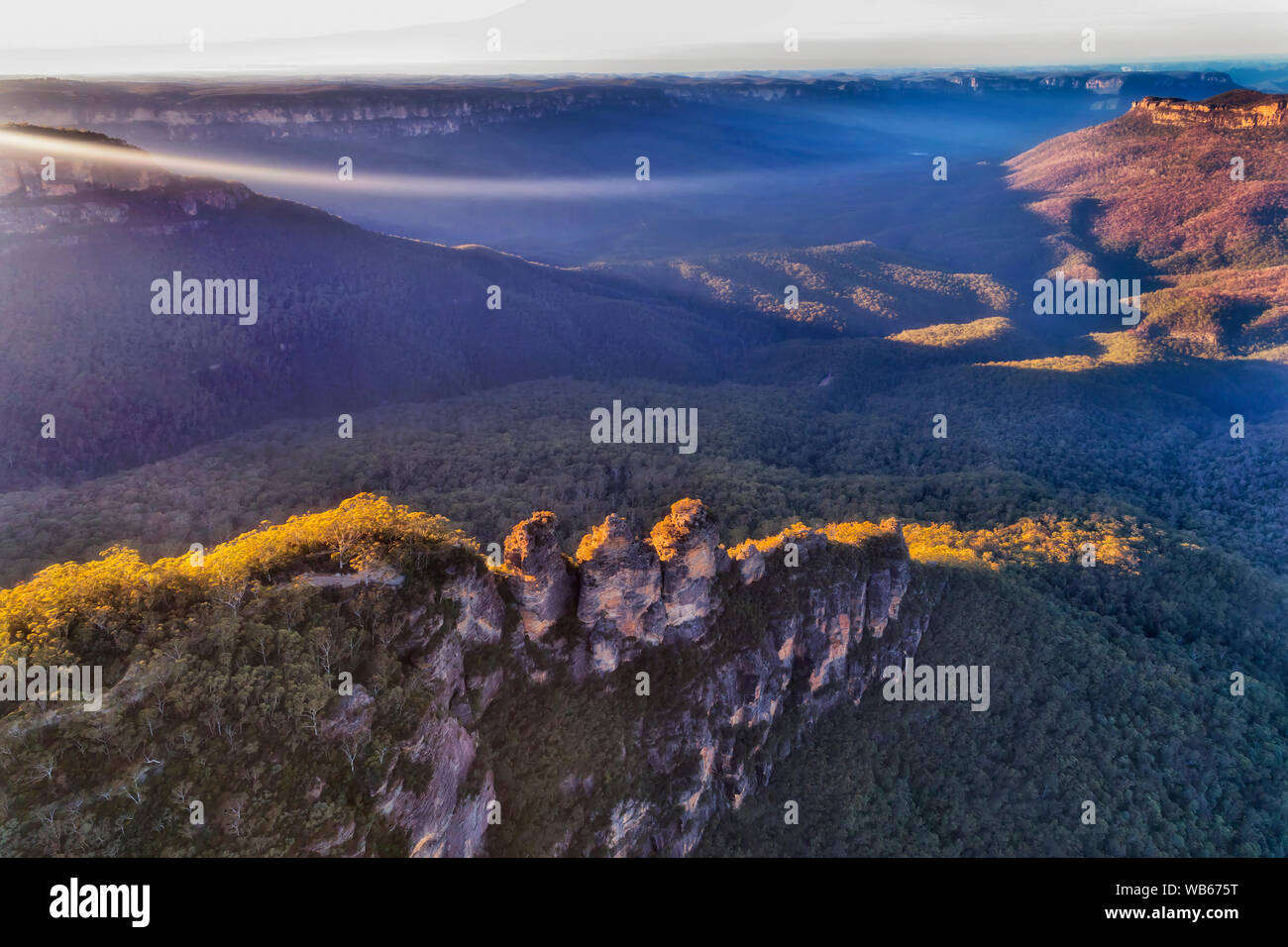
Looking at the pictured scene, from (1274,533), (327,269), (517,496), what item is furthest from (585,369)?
(1274,533)

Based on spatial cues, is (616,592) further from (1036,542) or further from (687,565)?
(1036,542)

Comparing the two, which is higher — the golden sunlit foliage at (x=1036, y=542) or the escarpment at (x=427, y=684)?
the escarpment at (x=427, y=684)

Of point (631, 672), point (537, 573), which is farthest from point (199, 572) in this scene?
point (631, 672)

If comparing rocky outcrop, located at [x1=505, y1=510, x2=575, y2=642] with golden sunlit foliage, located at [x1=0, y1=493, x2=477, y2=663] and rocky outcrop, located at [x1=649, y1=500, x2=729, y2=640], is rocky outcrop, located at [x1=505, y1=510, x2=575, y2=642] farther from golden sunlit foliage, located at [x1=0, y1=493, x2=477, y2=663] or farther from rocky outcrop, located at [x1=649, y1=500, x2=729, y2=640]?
rocky outcrop, located at [x1=649, y1=500, x2=729, y2=640]

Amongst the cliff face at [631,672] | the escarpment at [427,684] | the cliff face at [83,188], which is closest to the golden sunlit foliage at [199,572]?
the escarpment at [427,684]

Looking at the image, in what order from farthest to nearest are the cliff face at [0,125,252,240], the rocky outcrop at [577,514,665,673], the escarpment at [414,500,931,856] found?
the cliff face at [0,125,252,240]
the rocky outcrop at [577,514,665,673]
the escarpment at [414,500,931,856]

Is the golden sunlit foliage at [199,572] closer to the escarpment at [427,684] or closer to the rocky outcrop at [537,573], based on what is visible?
the escarpment at [427,684]

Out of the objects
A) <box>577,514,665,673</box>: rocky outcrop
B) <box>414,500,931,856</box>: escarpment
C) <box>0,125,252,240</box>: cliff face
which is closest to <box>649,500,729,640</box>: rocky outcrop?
<box>414,500,931,856</box>: escarpment
